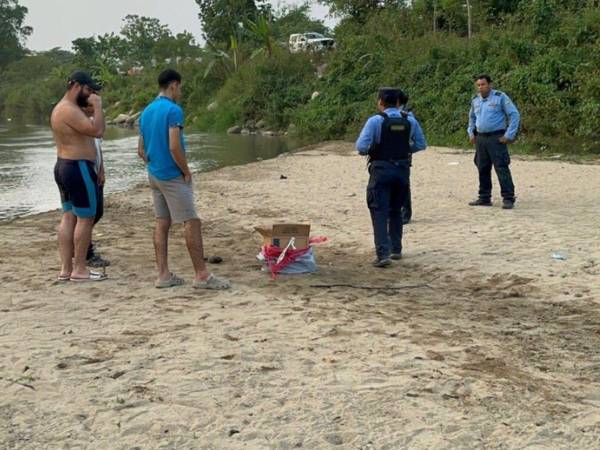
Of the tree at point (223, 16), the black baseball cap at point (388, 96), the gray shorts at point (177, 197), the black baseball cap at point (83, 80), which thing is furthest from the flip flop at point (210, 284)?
the tree at point (223, 16)

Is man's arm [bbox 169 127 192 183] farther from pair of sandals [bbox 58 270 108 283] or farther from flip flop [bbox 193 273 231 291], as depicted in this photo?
pair of sandals [bbox 58 270 108 283]

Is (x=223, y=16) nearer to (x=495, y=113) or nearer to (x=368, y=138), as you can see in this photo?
(x=495, y=113)

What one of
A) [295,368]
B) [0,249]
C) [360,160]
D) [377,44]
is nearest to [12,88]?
[377,44]

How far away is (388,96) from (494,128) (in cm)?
314

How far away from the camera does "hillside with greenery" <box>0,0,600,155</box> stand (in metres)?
18.9

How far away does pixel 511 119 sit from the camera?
30.5 ft

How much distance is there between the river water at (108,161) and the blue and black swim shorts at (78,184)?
19.7 feet

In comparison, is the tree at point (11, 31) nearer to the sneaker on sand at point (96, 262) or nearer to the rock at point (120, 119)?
the rock at point (120, 119)

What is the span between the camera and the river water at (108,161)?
45.3 ft

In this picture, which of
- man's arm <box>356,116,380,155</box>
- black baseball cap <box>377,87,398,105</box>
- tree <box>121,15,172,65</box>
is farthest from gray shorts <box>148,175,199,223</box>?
tree <box>121,15,172,65</box>

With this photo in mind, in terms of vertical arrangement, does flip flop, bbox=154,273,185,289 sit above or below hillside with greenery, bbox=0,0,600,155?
below

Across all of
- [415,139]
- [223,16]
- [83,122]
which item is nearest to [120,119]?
[223,16]

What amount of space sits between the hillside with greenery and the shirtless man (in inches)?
540

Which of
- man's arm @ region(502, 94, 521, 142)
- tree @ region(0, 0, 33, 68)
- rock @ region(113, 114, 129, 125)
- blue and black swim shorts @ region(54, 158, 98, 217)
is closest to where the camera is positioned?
blue and black swim shorts @ region(54, 158, 98, 217)
